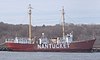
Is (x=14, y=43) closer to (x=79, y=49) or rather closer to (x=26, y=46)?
(x=26, y=46)

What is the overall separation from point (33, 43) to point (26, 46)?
3394 mm

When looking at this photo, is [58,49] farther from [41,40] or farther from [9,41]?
[9,41]

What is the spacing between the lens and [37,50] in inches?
6225

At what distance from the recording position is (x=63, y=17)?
15388 cm

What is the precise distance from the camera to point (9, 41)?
164 meters

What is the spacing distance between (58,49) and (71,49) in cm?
373

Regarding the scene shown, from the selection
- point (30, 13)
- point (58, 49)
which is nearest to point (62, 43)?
point (58, 49)
